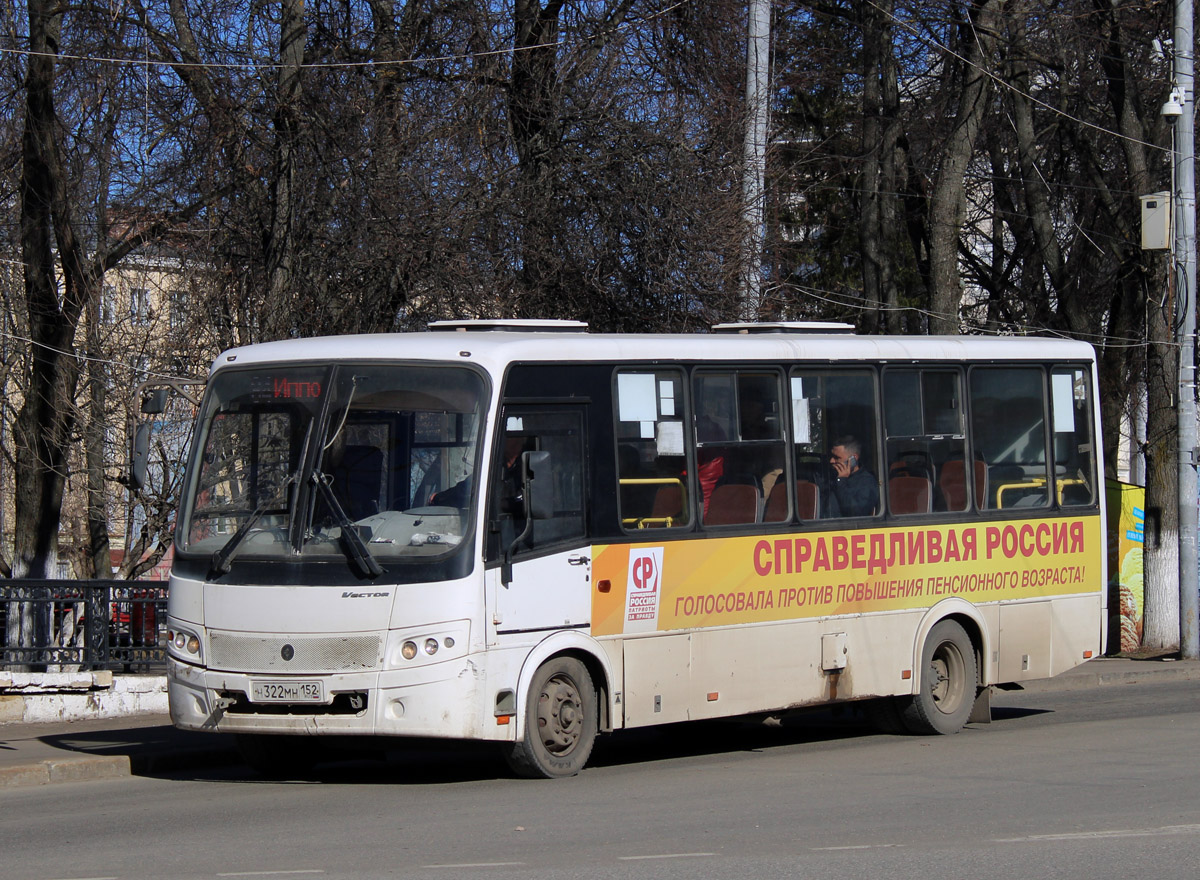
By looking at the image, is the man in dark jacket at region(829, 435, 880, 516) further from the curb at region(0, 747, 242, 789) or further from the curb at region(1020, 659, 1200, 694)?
the curb at region(1020, 659, 1200, 694)

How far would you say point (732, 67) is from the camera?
19094 mm

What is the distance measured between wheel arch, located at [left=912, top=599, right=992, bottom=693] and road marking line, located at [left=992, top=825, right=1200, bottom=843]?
4361 mm

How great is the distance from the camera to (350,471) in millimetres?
9891

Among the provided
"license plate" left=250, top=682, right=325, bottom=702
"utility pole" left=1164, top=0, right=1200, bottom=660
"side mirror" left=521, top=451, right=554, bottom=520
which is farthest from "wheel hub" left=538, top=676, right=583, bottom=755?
"utility pole" left=1164, top=0, right=1200, bottom=660

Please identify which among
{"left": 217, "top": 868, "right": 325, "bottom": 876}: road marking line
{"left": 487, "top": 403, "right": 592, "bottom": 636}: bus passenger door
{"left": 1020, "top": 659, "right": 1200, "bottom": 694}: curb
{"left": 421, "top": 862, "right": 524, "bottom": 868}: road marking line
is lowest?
{"left": 1020, "top": 659, "right": 1200, "bottom": 694}: curb

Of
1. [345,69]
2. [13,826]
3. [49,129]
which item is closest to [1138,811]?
[13,826]

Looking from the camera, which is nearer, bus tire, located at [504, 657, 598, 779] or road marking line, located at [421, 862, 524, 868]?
road marking line, located at [421, 862, 524, 868]

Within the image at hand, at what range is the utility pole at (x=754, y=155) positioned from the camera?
56.7 feet

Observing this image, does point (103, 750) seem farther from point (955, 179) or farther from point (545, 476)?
point (955, 179)

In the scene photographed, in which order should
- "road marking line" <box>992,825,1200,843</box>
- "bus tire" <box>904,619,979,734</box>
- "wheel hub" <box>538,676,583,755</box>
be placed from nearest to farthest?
1. "road marking line" <box>992,825,1200,843</box>
2. "wheel hub" <box>538,676,583,755</box>
3. "bus tire" <box>904,619,979,734</box>

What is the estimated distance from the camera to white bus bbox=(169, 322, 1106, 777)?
965cm

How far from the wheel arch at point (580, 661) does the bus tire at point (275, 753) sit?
169 cm

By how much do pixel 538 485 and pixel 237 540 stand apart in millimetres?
1921

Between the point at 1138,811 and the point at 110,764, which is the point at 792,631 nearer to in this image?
the point at 1138,811
